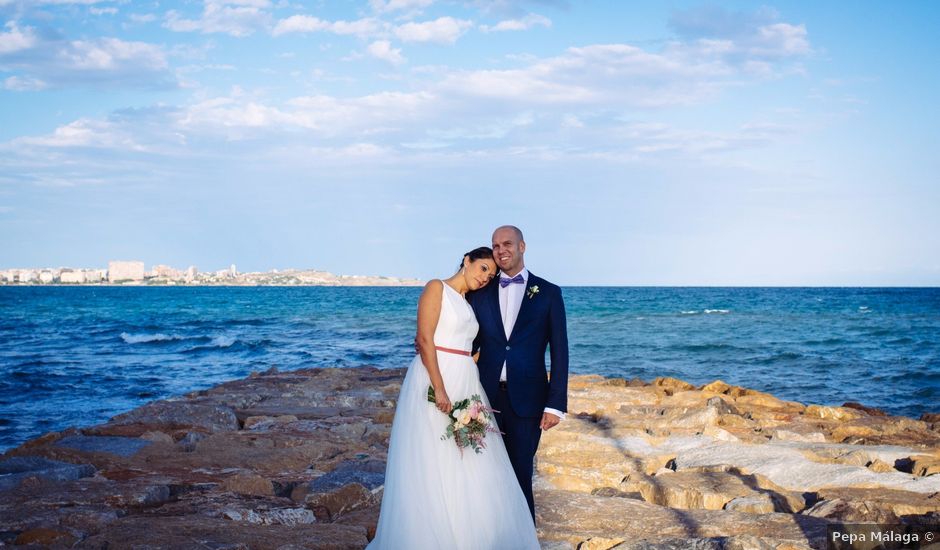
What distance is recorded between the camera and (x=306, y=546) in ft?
14.3

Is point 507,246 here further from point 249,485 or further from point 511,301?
point 249,485

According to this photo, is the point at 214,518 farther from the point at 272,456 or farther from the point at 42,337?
the point at 42,337

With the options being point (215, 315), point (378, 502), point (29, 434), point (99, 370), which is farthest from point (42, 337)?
point (378, 502)

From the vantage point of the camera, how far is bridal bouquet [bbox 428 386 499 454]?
171 inches

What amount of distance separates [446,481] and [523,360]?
2.55 ft

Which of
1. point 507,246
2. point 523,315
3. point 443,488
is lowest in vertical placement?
point 443,488

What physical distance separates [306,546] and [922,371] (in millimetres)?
19767

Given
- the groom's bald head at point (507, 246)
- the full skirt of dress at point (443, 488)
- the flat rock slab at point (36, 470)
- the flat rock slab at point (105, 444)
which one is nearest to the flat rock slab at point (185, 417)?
the flat rock slab at point (105, 444)

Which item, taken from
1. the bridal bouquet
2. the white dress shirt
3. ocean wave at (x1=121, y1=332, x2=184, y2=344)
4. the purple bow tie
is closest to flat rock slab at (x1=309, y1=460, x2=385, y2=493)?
the bridal bouquet

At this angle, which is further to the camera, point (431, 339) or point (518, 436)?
point (518, 436)

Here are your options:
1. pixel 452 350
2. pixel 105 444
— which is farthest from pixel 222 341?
pixel 452 350

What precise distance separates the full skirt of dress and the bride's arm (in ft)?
0.31

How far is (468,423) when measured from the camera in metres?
4.37

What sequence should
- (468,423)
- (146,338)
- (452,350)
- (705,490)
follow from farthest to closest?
1. (146,338)
2. (705,490)
3. (452,350)
4. (468,423)
